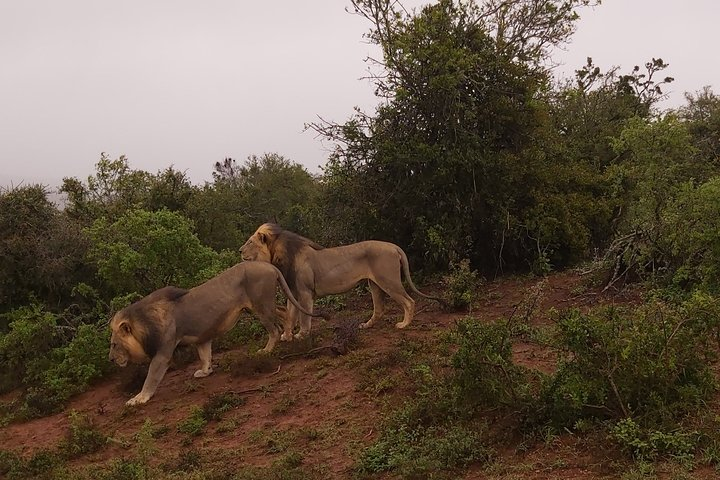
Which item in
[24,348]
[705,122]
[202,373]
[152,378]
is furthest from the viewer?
[705,122]

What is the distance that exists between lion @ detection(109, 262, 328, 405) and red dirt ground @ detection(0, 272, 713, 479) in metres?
0.56

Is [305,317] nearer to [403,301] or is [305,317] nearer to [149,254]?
[403,301]

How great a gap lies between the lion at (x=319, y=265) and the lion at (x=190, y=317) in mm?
501

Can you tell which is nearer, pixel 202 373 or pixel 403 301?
pixel 202 373

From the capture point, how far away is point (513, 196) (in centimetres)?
1398

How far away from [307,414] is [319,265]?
317cm

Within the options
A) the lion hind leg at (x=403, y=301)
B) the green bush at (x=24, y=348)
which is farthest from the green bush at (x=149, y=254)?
the lion hind leg at (x=403, y=301)

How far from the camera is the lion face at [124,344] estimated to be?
9.02 meters

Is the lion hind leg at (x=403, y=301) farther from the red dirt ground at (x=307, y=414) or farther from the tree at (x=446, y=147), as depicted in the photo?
the tree at (x=446, y=147)

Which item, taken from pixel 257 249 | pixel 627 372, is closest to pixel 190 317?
pixel 257 249

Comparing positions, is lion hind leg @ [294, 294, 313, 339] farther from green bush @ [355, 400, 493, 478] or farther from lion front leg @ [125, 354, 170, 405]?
green bush @ [355, 400, 493, 478]

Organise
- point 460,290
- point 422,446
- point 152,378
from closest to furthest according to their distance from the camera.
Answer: point 422,446 < point 152,378 < point 460,290

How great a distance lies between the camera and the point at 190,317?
923 centimetres

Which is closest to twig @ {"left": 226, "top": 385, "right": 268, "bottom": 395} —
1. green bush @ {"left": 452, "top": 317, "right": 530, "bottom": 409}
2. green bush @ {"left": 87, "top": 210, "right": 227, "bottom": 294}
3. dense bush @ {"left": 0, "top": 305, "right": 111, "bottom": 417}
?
dense bush @ {"left": 0, "top": 305, "right": 111, "bottom": 417}
